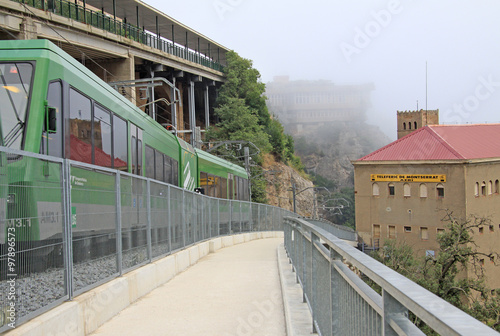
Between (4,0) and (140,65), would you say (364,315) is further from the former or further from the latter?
(140,65)

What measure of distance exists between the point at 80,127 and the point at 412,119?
115765 millimetres

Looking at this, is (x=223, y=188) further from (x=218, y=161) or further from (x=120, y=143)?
(x=120, y=143)

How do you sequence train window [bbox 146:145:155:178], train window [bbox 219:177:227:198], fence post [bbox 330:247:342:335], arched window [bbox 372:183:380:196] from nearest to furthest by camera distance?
fence post [bbox 330:247:342:335]
train window [bbox 146:145:155:178]
train window [bbox 219:177:227:198]
arched window [bbox 372:183:380:196]

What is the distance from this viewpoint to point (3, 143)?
9.38 metres

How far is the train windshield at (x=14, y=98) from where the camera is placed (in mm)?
9492

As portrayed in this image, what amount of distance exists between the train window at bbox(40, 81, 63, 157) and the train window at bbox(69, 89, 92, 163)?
340 millimetres

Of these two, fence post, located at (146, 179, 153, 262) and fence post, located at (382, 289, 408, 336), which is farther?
fence post, located at (146, 179, 153, 262)

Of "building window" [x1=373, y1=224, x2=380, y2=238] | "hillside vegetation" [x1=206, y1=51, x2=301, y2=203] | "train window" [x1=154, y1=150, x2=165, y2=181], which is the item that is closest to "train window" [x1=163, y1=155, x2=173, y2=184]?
"train window" [x1=154, y1=150, x2=165, y2=181]

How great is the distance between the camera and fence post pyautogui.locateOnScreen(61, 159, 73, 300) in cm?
630

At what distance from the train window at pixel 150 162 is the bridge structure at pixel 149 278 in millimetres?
3537

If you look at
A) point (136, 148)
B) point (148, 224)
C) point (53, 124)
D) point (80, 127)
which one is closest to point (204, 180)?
point (136, 148)

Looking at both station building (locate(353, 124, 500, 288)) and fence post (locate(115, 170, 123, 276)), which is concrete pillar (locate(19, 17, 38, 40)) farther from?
station building (locate(353, 124, 500, 288))

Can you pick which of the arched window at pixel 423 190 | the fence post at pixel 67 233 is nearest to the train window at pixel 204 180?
the fence post at pixel 67 233

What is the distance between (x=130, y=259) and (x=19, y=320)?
412cm
